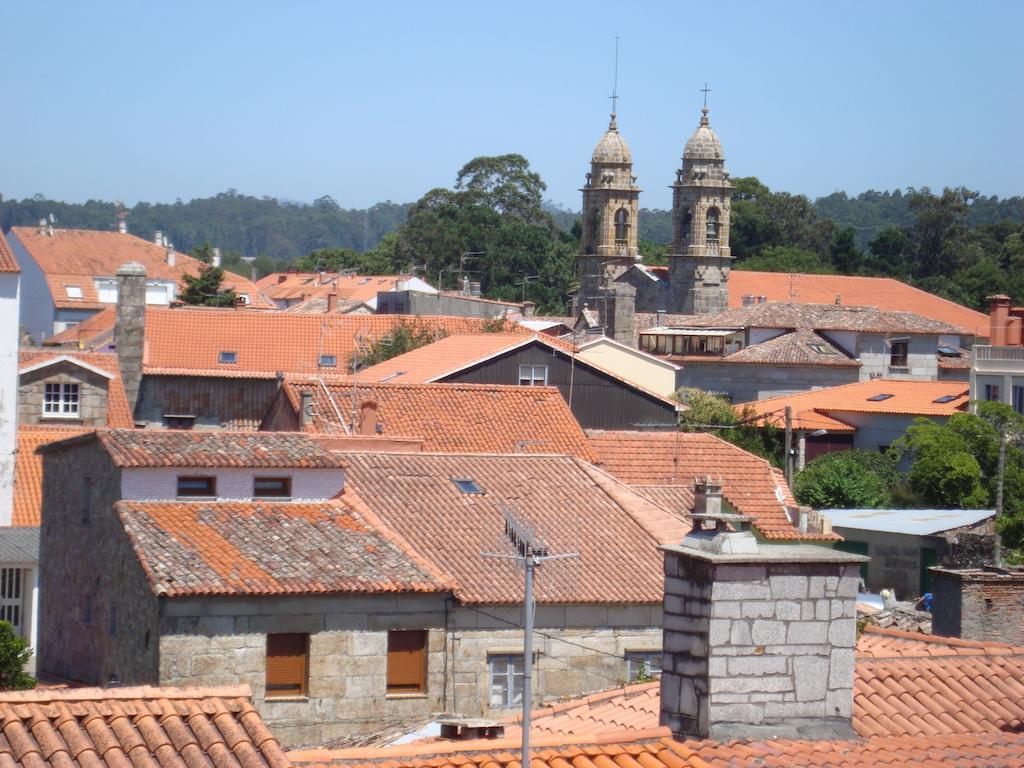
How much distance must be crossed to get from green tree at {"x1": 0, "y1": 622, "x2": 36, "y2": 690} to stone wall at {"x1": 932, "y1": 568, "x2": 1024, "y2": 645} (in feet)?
30.6

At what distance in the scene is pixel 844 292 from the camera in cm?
9288

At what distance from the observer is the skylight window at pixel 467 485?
70.0 feet

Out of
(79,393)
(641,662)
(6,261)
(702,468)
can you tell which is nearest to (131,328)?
(79,393)

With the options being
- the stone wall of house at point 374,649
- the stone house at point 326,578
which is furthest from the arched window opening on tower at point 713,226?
the stone wall of house at point 374,649

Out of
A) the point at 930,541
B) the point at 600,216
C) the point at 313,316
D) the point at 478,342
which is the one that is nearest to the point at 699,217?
the point at 600,216

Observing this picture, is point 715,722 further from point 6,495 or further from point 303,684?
point 6,495

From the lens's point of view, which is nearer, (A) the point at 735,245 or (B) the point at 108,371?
(B) the point at 108,371

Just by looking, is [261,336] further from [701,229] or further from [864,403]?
[701,229]

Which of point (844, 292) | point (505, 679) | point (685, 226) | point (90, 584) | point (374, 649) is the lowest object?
point (505, 679)

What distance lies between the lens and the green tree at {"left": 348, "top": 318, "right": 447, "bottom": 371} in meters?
53.6

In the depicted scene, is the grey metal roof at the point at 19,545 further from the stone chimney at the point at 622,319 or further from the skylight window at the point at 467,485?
the stone chimney at the point at 622,319

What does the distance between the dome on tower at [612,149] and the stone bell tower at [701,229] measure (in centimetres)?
497

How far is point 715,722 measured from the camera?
10422 mm

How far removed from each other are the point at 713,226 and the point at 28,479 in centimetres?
6674
